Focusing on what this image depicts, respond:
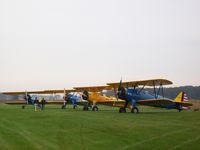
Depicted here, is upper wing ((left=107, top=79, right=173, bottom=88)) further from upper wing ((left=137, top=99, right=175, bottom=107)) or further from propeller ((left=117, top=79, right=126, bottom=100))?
upper wing ((left=137, top=99, right=175, bottom=107))

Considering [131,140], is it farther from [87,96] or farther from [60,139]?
[87,96]

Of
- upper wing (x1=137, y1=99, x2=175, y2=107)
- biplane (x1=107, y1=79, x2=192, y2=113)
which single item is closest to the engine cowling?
biplane (x1=107, y1=79, x2=192, y2=113)

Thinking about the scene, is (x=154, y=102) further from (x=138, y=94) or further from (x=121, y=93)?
(x=121, y=93)

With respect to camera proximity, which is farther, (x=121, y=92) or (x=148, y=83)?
(x=148, y=83)

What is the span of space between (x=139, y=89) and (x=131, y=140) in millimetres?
23188

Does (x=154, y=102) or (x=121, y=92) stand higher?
(x=121, y=92)

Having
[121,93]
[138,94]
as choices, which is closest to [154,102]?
[138,94]

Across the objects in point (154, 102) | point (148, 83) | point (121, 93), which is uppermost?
point (148, 83)

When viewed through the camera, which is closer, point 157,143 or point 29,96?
point 157,143

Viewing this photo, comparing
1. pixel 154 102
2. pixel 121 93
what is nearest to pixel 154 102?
pixel 154 102

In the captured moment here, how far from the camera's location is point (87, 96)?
1645 inches

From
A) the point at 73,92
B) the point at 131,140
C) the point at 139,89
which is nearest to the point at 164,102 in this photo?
the point at 139,89

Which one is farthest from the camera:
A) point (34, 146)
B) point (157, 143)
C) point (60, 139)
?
point (60, 139)

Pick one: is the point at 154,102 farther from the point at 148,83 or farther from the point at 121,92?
the point at 121,92
